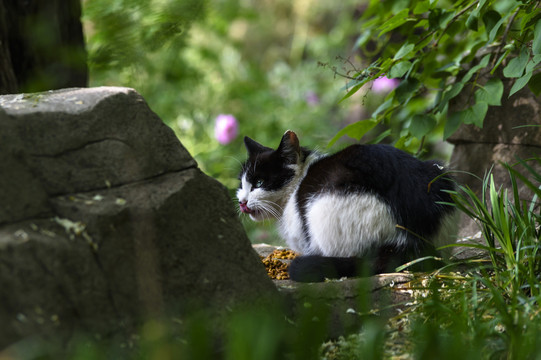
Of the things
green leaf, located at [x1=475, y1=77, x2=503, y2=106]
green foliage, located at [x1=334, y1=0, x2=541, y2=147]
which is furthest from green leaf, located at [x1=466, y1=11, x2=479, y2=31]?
green leaf, located at [x1=475, y1=77, x2=503, y2=106]

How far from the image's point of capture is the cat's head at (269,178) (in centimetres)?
264

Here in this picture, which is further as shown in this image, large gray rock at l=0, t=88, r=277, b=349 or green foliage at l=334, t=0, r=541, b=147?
green foliage at l=334, t=0, r=541, b=147

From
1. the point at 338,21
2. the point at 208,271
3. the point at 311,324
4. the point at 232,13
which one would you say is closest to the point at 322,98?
the point at 232,13

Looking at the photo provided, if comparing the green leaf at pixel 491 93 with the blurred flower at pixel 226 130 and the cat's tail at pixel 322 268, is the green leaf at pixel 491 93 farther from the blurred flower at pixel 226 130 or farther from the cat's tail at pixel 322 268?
the blurred flower at pixel 226 130

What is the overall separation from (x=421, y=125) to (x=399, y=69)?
1.13 feet

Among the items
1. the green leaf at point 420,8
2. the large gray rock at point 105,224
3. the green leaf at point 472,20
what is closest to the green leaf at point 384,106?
the green leaf at point 420,8

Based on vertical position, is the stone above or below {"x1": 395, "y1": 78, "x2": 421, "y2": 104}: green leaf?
below

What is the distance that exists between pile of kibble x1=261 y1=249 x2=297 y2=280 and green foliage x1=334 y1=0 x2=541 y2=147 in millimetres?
583

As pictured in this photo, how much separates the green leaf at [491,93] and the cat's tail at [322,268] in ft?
3.16

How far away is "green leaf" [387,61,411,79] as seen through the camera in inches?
98.3

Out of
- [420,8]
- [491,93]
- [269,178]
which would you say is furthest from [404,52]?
[269,178]

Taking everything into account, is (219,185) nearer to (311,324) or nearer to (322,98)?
(311,324)

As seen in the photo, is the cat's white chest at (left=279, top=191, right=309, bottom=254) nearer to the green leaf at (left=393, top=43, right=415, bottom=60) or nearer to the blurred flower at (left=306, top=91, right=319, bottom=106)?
the green leaf at (left=393, top=43, right=415, bottom=60)

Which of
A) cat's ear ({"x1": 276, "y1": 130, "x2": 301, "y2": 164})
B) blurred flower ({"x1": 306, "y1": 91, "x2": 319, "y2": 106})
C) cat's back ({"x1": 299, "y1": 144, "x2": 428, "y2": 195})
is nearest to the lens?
cat's back ({"x1": 299, "y1": 144, "x2": 428, "y2": 195})
